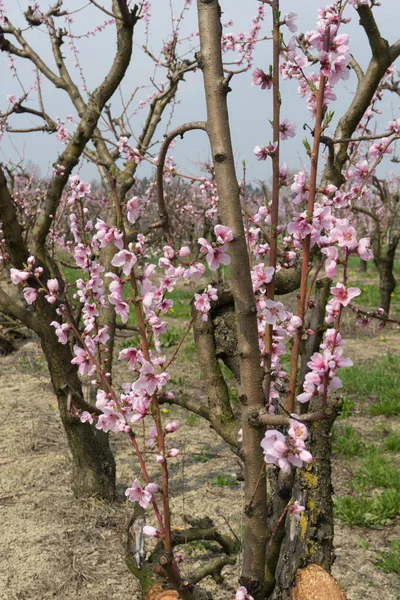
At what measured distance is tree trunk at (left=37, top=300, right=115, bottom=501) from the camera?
141 inches

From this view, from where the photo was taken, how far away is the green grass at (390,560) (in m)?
3.21

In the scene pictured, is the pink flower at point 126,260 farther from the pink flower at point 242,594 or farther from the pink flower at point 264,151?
the pink flower at point 242,594

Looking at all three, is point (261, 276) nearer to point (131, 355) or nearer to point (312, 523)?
point (131, 355)

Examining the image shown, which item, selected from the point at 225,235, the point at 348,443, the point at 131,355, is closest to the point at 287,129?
the point at 225,235

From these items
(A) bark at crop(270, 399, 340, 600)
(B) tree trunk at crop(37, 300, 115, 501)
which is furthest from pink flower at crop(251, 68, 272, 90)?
(B) tree trunk at crop(37, 300, 115, 501)

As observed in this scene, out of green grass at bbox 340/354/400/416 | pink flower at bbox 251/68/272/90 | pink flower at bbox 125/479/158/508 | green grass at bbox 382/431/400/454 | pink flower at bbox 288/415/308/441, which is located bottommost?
green grass at bbox 382/431/400/454

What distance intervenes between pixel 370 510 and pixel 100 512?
1855mm

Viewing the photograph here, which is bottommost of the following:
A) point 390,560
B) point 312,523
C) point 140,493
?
point 390,560

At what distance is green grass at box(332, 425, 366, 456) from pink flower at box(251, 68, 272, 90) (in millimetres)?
3935

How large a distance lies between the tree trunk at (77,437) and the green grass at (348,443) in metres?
2.06

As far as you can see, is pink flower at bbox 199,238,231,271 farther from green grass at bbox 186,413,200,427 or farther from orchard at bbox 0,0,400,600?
A: green grass at bbox 186,413,200,427

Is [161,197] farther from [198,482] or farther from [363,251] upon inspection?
[198,482]

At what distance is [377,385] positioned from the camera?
6.35m

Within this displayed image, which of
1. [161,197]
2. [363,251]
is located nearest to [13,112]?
[161,197]
